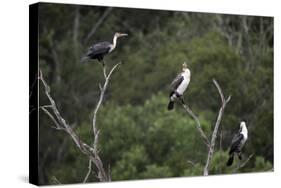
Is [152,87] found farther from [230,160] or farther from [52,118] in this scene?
[230,160]

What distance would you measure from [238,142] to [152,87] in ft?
4.85

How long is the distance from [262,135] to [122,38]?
2.40m

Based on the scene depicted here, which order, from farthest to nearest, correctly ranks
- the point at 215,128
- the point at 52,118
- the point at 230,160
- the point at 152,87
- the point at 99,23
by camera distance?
the point at 230,160 → the point at 215,128 → the point at 152,87 → the point at 99,23 → the point at 52,118

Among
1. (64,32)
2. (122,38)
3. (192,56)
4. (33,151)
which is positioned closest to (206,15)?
(192,56)

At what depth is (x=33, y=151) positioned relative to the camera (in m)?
8.17

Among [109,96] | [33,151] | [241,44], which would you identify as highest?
[241,44]

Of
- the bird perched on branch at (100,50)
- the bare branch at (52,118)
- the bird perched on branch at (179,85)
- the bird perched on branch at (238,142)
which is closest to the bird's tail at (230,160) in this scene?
the bird perched on branch at (238,142)

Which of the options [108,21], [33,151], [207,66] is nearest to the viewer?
[33,151]

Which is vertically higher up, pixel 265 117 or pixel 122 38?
pixel 122 38

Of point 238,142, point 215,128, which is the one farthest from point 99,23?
point 238,142

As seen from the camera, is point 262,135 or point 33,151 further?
point 262,135

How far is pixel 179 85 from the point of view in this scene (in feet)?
29.9

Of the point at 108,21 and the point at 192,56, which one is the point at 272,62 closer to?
the point at 192,56

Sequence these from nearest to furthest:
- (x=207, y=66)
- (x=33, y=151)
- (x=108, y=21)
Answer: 1. (x=33, y=151)
2. (x=108, y=21)
3. (x=207, y=66)
